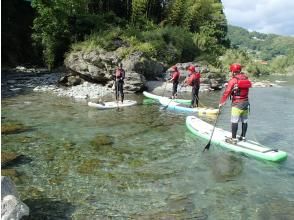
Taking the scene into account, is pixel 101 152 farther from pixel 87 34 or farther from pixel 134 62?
pixel 87 34

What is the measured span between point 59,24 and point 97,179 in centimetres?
2529

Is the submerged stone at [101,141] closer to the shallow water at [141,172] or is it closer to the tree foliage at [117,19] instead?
the shallow water at [141,172]

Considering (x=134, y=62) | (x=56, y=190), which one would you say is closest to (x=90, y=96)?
(x=134, y=62)

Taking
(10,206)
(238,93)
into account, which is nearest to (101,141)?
(238,93)

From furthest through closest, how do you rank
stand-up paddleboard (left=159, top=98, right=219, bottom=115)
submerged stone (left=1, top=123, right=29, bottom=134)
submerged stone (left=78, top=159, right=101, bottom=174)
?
stand-up paddleboard (left=159, top=98, right=219, bottom=115), submerged stone (left=1, top=123, right=29, bottom=134), submerged stone (left=78, top=159, right=101, bottom=174)

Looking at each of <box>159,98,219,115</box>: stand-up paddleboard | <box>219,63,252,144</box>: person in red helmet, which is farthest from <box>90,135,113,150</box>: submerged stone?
<box>159,98,219,115</box>: stand-up paddleboard

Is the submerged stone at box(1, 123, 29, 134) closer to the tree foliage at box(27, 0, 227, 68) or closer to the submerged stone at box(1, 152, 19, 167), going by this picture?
the submerged stone at box(1, 152, 19, 167)

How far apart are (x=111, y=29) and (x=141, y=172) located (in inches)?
933

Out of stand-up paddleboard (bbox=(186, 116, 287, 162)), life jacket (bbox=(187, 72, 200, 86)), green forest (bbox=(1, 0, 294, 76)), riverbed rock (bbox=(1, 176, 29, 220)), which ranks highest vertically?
green forest (bbox=(1, 0, 294, 76))

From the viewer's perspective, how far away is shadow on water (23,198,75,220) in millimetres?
7145

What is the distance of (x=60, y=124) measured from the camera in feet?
52.0

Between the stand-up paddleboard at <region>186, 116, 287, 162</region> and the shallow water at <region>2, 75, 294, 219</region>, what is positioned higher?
the stand-up paddleboard at <region>186, 116, 287, 162</region>

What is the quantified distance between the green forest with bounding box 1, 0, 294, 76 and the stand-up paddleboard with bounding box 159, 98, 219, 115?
8.22 m

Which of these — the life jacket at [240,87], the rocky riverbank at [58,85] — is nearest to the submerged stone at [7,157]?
the life jacket at [240,87]
